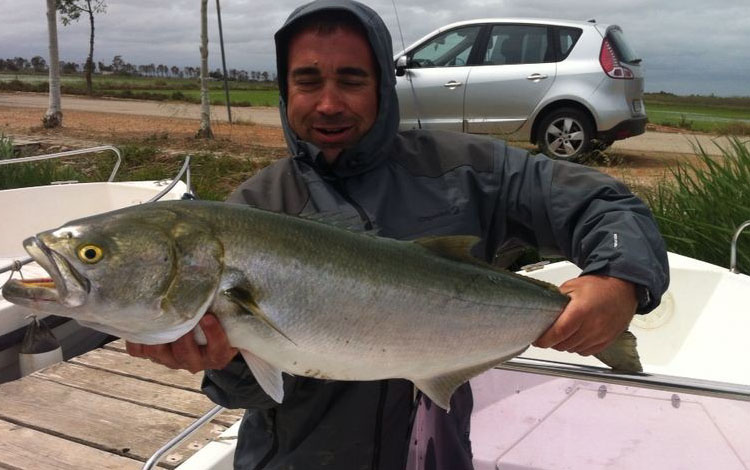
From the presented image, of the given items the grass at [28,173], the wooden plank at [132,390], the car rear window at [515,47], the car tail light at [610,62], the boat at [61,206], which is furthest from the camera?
the car rear window at [515,47]

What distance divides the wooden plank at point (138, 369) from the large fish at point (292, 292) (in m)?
3.22

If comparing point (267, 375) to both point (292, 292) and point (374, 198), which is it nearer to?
point (292, 292)

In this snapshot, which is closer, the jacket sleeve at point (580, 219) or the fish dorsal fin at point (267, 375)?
the fish dorsal fin at point (267, 375)

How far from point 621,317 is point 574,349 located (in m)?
0.16

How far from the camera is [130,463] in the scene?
3.89 metres

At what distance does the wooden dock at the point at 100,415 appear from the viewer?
396 cm

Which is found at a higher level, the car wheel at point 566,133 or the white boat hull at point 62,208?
the car wheel at point 566,133

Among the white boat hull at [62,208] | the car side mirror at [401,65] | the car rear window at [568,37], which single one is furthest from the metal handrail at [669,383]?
the car rear window at [568,37]

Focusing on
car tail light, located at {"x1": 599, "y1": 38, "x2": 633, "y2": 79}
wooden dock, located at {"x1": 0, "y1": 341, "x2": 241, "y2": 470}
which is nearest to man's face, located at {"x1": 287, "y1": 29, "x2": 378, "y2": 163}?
wooden dock, located at {"x1": 0, "y1": 341, "x2": 241, "y2": 470}

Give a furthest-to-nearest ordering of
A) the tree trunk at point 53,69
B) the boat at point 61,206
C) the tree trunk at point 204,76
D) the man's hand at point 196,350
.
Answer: the tree trunk at point 53,69, the tree trunk at point 204,76, the boat at point 61,206, the man's hand at point 196,350

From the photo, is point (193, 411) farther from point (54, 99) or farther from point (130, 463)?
point (54, 99)

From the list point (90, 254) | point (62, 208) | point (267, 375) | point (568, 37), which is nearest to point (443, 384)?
point (267, 375)

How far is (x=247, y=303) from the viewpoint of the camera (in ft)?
5.60

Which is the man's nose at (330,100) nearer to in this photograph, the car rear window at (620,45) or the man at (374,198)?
the man at (374,198)
